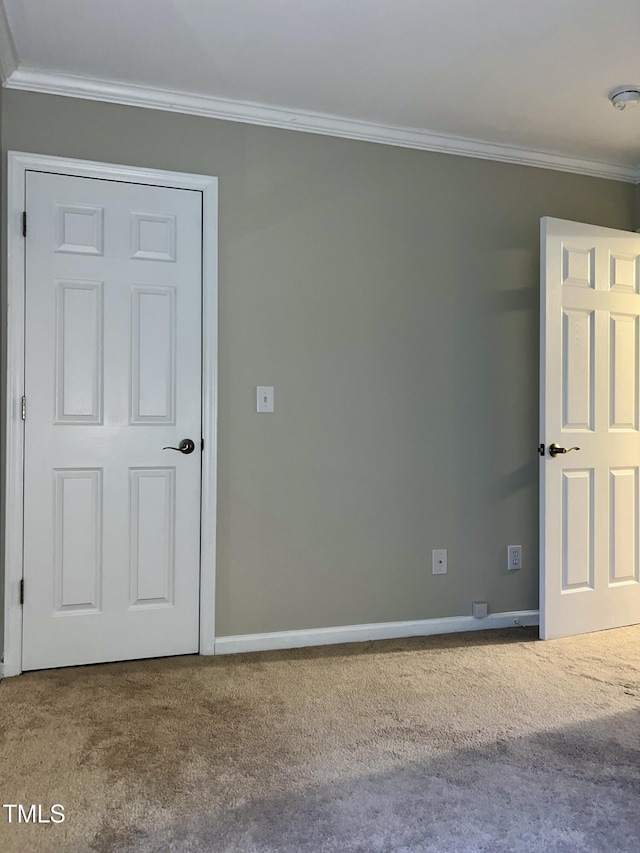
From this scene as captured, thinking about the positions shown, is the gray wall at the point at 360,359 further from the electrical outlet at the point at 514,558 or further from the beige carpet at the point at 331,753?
the beige carpet at the point at 331,753

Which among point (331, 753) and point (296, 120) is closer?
point (331, 753)

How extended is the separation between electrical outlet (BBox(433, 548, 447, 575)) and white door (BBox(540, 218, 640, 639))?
0.46 meters

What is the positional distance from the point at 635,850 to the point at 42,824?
1461mm

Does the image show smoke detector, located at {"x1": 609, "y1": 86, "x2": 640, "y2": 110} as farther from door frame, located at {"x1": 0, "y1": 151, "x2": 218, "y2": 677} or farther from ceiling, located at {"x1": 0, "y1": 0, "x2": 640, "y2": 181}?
door frame, located at {"x1": 0, "y1": 151, "x2": 218, "y2": 677}

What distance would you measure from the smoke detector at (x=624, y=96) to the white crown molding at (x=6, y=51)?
239 cm

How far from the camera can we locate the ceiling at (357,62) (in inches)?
92.7

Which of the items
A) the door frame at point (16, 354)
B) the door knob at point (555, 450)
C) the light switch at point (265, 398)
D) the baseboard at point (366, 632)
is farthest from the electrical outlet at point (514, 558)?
the door frame at point (16, 354)

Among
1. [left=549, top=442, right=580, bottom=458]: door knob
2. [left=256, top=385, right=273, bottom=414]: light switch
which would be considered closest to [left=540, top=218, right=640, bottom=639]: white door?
[left=549, top=442, right=580, bottom=458]: door knob

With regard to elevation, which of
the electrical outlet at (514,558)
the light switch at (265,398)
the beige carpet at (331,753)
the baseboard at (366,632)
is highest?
the light switch at (265,398)

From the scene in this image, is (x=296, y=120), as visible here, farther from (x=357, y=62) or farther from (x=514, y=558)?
(x=514, y=558)

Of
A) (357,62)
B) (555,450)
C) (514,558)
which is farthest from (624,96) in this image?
(514,558)

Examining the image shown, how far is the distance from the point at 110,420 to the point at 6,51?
1434 millimetres

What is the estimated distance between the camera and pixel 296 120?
3.11 metres

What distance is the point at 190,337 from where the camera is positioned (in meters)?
2.99
